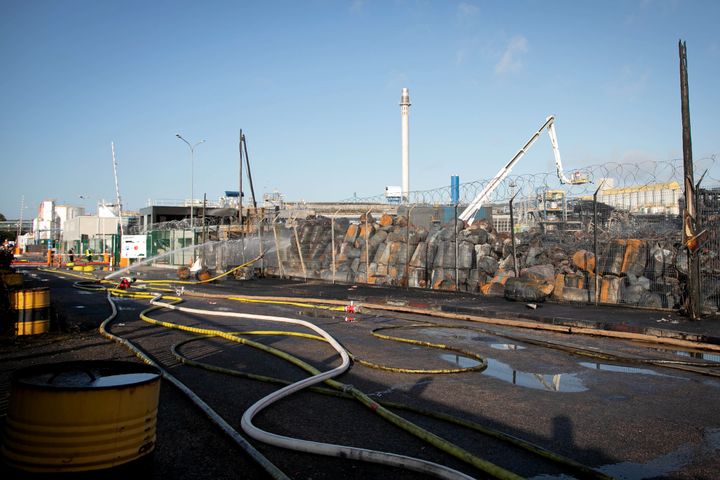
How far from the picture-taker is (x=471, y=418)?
19.2ft

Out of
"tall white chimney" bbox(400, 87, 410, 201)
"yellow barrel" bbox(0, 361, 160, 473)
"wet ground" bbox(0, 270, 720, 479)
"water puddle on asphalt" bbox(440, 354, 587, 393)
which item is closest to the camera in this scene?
"yellow barrel" bbox(0, 361, 160, 473)

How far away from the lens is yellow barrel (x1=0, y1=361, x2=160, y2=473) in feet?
11.5

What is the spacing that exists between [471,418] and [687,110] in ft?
34.3

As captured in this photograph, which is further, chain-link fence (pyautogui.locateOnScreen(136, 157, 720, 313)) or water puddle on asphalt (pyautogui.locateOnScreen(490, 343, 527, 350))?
chain-link fence (pyautogui.locateOnScreen(136, 157, 720, 313))

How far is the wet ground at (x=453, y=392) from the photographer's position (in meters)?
4.75

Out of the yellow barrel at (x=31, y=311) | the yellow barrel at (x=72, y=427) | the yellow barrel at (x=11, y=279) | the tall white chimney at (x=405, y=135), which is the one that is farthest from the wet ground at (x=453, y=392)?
the tall white chimney at (x=405, y=135)

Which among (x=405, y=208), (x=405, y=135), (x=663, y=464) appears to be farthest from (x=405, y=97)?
(x=663, y=464)

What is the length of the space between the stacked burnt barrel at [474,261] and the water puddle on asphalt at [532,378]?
Answer: 8.01 meters

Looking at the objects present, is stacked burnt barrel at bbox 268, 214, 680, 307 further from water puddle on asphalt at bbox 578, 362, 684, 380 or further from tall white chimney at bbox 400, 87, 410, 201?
tall white chimney at bbox 400, 87, 410, 201

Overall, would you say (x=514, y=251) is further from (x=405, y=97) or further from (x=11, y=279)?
(x=405, y=97)

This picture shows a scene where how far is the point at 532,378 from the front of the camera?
777cm

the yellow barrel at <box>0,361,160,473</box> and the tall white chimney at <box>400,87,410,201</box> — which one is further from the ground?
the tall white chimney at <box>400,87,410,201</box>

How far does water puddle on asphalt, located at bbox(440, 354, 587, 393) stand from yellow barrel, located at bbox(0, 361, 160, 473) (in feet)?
16.5

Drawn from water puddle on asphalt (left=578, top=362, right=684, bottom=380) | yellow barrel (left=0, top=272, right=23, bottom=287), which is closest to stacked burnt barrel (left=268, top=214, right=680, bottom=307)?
water puddle on asphalt (left=578, top=362, right=684, bottom=380)
